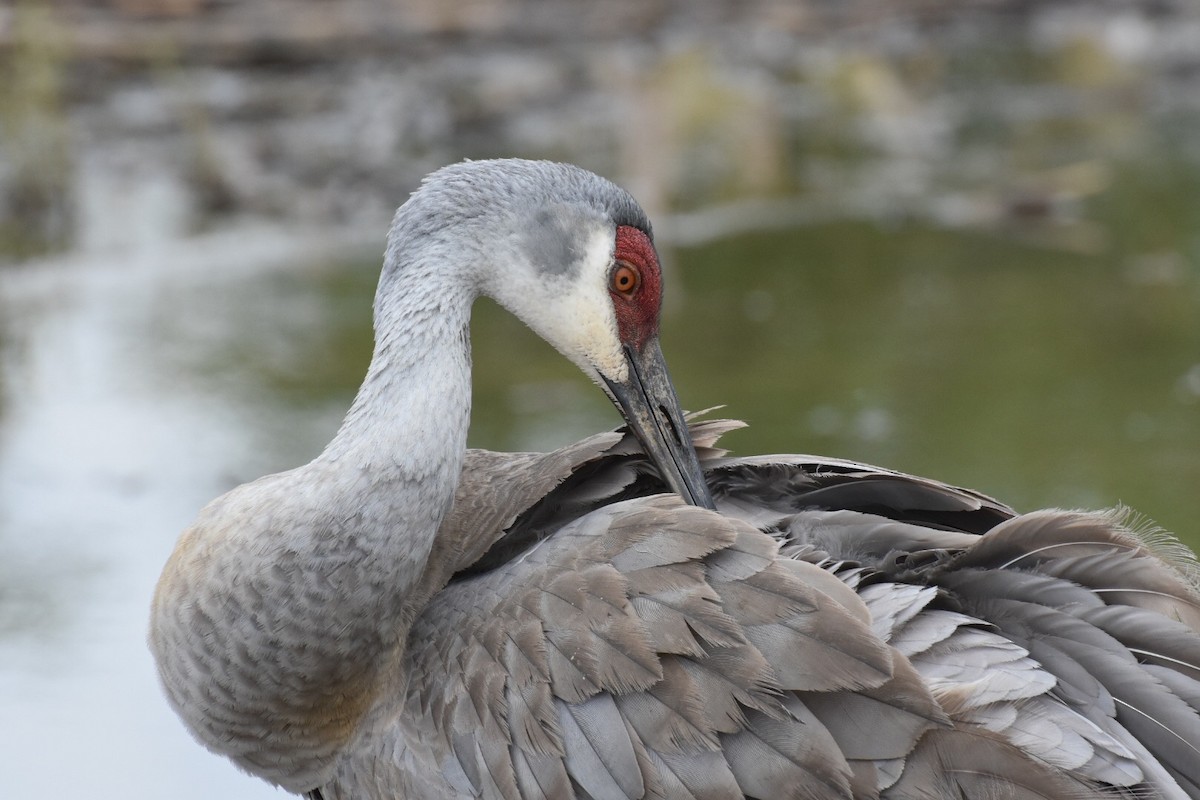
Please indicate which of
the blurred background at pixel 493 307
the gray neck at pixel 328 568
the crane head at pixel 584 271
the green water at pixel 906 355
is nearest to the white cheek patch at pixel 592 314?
the crane head at pixel 584 271

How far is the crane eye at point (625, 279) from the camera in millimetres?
2711

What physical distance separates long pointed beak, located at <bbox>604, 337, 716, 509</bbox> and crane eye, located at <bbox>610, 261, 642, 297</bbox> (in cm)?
12

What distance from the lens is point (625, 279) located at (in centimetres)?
272

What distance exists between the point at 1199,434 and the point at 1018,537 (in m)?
2.51

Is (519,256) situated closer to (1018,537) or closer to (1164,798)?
(1018,537)

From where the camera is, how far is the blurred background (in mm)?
4230

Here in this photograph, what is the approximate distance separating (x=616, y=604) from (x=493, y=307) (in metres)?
3.74

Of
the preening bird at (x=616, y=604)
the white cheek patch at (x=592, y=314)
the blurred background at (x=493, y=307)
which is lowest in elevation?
the preening bird at (x=616, y=604)

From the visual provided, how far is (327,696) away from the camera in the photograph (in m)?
2.57

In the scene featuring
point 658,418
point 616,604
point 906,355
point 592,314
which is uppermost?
point 906,355

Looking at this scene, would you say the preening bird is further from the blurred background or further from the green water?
the green water

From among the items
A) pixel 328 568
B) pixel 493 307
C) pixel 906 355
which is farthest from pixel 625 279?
pixel 493 307

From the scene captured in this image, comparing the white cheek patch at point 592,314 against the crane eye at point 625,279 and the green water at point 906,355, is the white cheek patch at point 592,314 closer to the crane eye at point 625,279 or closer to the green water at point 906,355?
the crane eye at point 625,279

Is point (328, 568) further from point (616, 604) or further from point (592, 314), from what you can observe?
point (592, 314)
